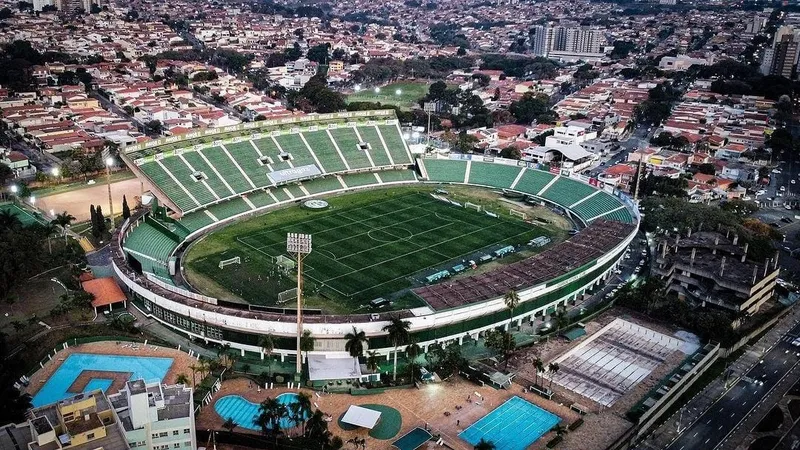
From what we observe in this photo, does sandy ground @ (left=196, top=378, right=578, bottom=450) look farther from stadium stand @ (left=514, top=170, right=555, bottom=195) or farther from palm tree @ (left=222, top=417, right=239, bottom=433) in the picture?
stadium stand @ (left=514, top=170, right=555, bottom=195)

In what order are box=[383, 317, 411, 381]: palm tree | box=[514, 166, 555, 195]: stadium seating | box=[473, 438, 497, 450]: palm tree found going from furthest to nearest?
box=[514, 166, 555, 195]: stadium seating → box=[383, 317, 411, 381]: palm tree → box=[473, 438, 497, 450]: palm tree

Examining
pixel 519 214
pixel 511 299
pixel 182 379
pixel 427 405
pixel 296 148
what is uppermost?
pixel 296 148

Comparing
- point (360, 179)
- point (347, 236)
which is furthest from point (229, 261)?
point (360, 179)

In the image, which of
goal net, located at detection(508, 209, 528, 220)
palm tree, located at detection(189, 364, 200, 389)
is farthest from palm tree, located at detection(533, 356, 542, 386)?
goal net, located at detection(508, 209, 528, 220)

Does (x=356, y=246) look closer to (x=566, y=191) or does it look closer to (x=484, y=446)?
(x=566, y=191)

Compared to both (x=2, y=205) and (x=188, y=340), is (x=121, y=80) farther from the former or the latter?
(x=188, y=340)

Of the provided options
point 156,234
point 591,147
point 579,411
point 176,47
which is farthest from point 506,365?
point 176,47

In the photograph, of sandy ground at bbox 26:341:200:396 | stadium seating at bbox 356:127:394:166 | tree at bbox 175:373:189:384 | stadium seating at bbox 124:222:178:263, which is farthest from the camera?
stadium seating at bbox 356:127:394:166
